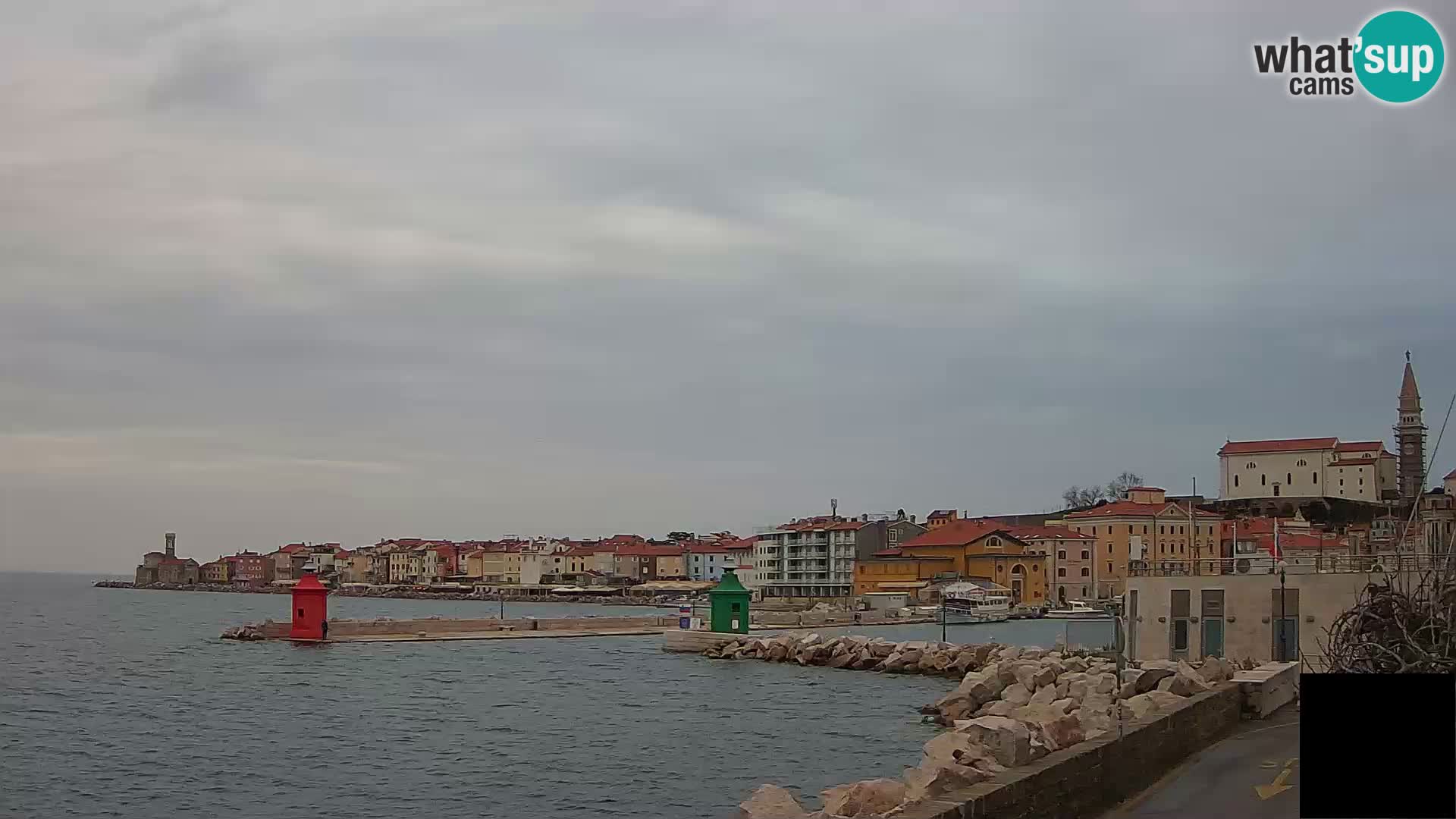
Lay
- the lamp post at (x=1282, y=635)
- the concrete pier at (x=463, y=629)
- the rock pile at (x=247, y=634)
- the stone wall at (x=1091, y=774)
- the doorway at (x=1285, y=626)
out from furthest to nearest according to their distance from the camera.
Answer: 1. the rock pile at (x=247, y=634)
2. the concrete pier at (x=463, y=629)
3. the lamp post at (x=1282, y=635)
4. the doorway at (x=1285, y=626)
5. the stone wall at (x=1091, y=774)

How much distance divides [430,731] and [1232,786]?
21.5 meters

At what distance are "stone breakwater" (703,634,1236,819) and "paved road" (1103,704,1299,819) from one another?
0.88 metres

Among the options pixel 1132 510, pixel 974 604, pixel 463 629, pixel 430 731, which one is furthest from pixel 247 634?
pixel 1132 510

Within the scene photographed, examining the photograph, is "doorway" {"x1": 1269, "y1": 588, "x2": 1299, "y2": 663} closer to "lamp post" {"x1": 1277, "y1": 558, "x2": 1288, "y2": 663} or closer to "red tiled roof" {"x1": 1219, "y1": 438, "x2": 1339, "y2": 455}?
"lamp post" {"x1": 1277, "y1": 558, "x2": 1288, "y2": 663}

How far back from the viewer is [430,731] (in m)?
31.8

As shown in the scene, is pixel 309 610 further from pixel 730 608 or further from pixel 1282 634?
pixel 1282 634

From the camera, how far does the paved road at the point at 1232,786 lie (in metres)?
12.9

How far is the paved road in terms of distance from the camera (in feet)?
42.2

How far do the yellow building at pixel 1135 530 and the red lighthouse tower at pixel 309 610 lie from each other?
57934mm

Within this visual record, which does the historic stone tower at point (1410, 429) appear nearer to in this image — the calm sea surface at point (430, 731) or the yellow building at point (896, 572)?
the yellow building at point (896, 572)

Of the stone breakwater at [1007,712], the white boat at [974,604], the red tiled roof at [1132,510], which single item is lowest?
the white boat at [974,604]

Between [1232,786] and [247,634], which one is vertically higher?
[1232,786]

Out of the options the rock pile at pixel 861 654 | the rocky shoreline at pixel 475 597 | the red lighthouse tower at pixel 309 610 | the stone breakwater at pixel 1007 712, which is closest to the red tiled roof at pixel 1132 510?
the rocky shoreline at pixel 475 597

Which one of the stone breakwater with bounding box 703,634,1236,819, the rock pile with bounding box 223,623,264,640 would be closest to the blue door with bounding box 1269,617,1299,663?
the stone breakwater with bounding box 703,634,1236,819
